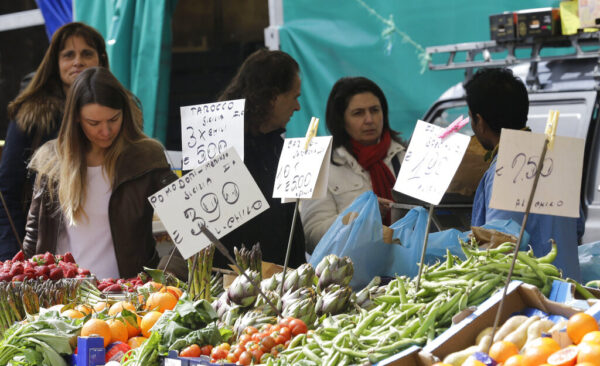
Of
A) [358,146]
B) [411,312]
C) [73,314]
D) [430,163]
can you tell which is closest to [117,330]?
[73,314]

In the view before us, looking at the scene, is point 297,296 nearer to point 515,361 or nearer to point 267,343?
point 267,343

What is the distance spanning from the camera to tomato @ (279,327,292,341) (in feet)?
7.06

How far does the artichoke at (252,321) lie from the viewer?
7.55 feet

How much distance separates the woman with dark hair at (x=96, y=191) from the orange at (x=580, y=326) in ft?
7.19

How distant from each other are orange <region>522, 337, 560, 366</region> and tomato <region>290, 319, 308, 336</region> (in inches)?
25.0

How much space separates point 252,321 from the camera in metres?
2.31

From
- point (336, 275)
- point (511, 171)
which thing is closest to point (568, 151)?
point (511, 171)

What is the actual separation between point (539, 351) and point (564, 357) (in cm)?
6

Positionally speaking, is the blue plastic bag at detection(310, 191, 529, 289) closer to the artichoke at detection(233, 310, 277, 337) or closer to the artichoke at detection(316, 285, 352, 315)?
the artichoke at detection(316, 285, 352, 315)

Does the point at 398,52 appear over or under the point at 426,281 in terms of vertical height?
over

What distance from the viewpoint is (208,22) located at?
25.4 ft

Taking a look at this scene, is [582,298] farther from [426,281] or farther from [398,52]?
[398,52]

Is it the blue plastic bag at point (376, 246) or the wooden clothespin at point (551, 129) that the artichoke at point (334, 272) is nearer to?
the blue plastic bag at point (376, 246)

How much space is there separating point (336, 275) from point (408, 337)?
48 cm
